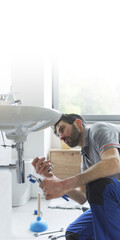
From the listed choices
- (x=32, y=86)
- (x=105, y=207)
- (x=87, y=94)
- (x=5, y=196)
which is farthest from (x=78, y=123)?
(x=87, y=94)

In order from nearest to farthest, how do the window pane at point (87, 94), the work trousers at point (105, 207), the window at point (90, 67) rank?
the work trousers at point (105, 207) → the window at point (90, 67) → the window pane at point (87, 94)

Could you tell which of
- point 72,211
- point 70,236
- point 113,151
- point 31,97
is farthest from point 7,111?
point 31,97

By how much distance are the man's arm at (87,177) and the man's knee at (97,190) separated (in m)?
0.02

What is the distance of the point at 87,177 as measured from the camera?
1.29 metres

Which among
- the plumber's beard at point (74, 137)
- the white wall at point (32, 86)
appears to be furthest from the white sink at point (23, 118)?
the white wall at point (32, 86)

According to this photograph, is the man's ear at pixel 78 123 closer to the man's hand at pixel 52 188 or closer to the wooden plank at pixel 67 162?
the man's hand at pixel 52 188

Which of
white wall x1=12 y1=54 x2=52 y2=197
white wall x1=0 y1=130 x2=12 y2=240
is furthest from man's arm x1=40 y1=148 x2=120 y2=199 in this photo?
white wall x1=12 y1=54 x2=52 y2=197

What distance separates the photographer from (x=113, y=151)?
1.31 meters

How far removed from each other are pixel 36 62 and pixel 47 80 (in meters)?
0.29

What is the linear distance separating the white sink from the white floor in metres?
1.04

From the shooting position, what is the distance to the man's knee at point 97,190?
4.15 ft

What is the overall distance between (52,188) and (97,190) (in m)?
0.21

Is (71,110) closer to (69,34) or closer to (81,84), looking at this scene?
(81,84)

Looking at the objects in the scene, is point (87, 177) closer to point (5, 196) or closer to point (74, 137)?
point (74, 137)
